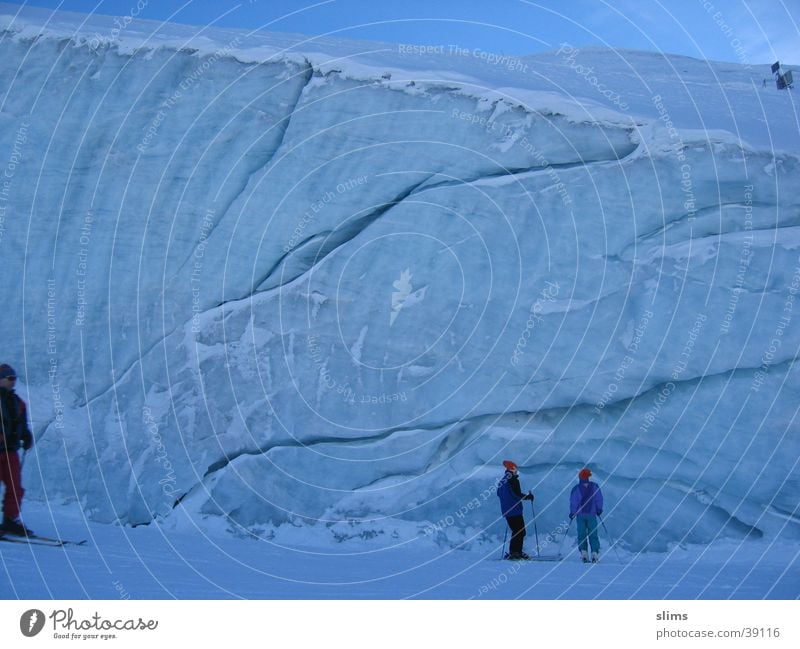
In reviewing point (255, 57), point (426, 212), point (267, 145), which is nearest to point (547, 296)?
point (426, 212)

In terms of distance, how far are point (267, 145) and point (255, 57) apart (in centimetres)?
132

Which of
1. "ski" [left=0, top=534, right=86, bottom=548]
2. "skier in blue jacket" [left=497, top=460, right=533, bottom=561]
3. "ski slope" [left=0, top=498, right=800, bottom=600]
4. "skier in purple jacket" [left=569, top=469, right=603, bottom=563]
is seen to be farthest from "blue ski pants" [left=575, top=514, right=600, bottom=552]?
"ski" [left=0, top=534, right=86, bottom=548]

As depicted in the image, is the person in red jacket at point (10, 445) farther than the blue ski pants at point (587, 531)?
No

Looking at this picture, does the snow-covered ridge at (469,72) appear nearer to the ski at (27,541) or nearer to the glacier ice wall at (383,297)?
the glacier ice wall at (383,297)

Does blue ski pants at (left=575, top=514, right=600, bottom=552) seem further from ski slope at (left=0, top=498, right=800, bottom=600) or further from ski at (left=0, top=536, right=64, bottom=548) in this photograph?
ski at (left=0, top=536, right=64, bottom=548)

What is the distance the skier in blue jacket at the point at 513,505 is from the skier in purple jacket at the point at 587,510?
2.04ft

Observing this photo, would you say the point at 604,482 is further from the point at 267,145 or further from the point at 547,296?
the point at 267,145

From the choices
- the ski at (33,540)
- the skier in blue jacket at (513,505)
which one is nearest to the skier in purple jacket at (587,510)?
the skier in blue jacket at (513,505)

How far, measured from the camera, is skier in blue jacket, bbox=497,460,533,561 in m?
A: 9.50

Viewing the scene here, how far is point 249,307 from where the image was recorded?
11234 millimetres

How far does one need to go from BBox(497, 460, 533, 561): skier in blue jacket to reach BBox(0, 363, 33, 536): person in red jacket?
508 centimetres

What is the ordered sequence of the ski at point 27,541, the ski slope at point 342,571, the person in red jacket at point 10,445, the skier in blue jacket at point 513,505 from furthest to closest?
1. the skier in blue jacket at point 513,505
2. the person in red jacket at point 10,445
3. the ski at point 27,541
4. the ski slope at point 342,571

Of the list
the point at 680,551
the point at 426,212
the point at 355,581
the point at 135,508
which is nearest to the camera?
the point at 355,581

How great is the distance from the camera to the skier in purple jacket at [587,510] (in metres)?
9.57
